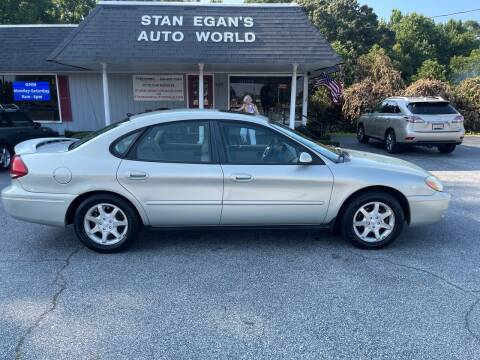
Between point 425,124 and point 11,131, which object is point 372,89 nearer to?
point 425,124

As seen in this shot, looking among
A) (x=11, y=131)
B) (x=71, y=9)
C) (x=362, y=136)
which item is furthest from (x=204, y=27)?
(x=71, y=9)

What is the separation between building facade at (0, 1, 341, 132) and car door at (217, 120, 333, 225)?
659 centimetres

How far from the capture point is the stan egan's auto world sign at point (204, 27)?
474 inches

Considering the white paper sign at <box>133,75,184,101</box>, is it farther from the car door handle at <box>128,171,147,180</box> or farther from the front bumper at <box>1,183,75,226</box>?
the car door handle at <box>128,171,147,180</box>

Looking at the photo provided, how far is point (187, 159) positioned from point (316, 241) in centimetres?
188

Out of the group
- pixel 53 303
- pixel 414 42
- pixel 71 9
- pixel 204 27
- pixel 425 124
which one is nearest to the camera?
pixel 53 303

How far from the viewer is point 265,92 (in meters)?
15.4

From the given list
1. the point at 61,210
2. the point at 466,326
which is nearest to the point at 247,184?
the point at 61,210

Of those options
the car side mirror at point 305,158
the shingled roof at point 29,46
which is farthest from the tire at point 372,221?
the shingled roof at point 29,46

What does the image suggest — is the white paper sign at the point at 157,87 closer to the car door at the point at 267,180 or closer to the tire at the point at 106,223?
the car door at the point at 267,180

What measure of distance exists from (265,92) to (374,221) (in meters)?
11.4

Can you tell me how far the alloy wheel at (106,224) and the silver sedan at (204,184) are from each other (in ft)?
Result: 0.04

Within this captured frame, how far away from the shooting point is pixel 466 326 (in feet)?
10.6

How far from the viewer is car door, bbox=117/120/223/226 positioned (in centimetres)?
445
